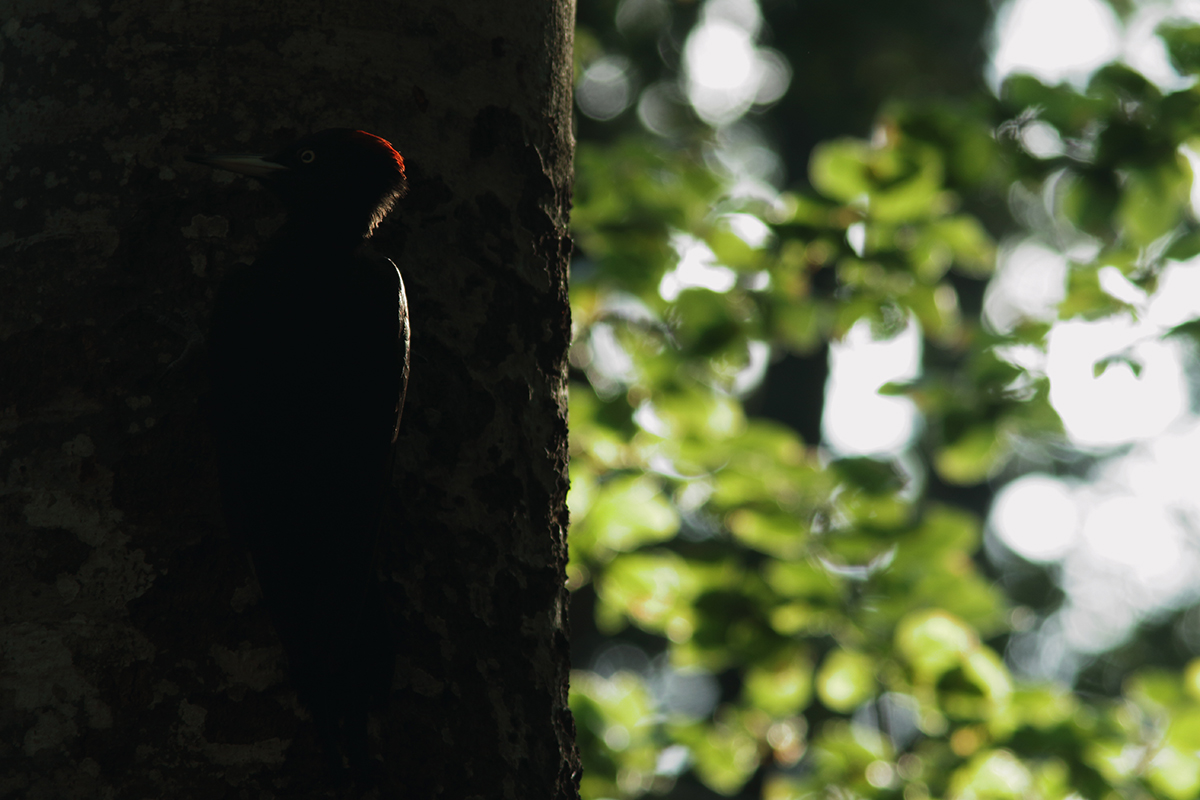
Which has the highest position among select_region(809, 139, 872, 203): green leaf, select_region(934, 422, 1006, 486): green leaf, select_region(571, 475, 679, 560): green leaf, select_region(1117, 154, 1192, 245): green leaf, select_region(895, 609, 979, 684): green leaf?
select_region(1117, 154, 1192, 245): green leaf

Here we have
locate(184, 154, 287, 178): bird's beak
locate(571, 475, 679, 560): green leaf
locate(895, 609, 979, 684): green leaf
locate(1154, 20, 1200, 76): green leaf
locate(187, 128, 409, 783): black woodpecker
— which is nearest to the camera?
locate(187, 128, 409, 783): black woodpecker

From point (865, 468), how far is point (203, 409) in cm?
263

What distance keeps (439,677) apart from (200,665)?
0.26 metres

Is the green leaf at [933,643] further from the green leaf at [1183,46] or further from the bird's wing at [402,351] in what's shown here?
the bird's wing at [402,351]

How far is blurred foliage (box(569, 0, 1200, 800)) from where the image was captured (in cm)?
313

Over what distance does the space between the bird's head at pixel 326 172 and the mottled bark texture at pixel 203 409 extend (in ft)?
0.29

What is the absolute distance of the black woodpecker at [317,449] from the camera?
955mm

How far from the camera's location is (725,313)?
3.54m

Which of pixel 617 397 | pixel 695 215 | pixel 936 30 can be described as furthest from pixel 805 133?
pixel 617 397

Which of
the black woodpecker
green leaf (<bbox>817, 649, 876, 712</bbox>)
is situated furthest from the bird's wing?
green leaf (<bbox>817, 649, 876, 712</bbox>)

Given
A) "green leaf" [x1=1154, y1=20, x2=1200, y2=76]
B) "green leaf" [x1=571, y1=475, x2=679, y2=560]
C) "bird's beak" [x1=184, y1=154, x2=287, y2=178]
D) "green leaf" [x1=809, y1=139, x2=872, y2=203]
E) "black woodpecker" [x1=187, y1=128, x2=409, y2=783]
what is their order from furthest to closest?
"green leaf" [x1=809, y1=139, x2=872, y2=203]
"green leaf" [x1=571, y1=475, x2=679, y2=560]
"green leaf" [x1=1154, y1=20, x2=1200, y2=76]
"bird's beak" [x1=184, y1=154, x2=287, y2=178]
"black woodpecker" [x1=187, y1=128, x2=409, y2=783]

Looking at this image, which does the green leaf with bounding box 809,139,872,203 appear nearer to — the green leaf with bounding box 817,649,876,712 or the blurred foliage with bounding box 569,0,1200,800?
the blurred foliage with bounding box 569,0,1200,800

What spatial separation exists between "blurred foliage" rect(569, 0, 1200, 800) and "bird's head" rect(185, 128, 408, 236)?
2.28 meters

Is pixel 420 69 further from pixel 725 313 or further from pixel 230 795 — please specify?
pixel 725 313
